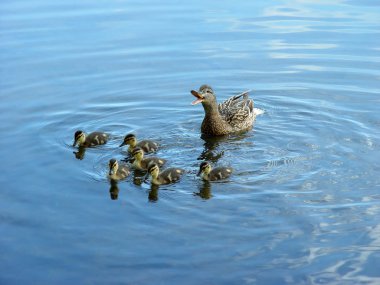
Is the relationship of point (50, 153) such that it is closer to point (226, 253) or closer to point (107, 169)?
point (107, 169)

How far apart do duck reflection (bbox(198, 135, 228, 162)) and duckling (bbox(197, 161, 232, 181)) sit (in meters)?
0.74

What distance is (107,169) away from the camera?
26.6 ft

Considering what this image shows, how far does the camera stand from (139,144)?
8586mm

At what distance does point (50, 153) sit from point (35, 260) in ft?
8.25

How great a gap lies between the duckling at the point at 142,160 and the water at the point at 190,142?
242mm

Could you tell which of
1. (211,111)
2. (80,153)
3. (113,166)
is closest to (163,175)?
(113,166)

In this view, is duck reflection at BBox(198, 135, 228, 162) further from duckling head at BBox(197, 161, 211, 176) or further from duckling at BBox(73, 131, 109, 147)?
duckling at BBox(73, 131, 109, 147)

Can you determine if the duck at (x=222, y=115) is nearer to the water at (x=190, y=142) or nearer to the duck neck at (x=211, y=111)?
the duck neck at (x=211, y=111)

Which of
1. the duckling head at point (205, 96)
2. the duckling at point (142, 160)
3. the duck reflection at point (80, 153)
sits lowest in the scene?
the duckling at point (142, 160)

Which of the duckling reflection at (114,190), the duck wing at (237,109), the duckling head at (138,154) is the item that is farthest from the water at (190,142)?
the duckling head at (138,154)

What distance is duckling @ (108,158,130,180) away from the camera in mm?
7755

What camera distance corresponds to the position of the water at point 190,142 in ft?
20.4

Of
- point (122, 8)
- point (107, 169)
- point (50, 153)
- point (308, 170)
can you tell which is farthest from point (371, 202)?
point (122, 8)

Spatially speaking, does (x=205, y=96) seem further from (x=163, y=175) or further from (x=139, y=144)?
(x=163, y=175)
